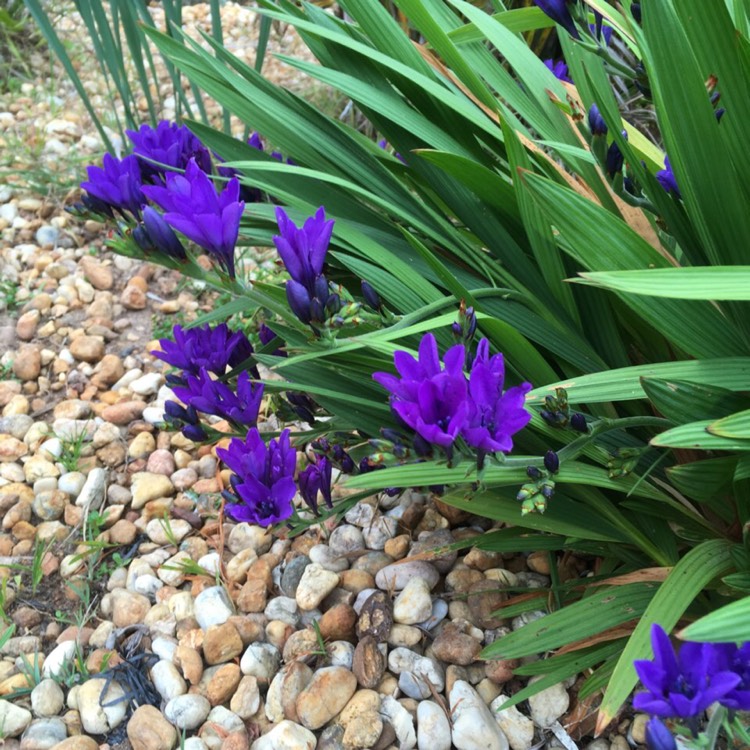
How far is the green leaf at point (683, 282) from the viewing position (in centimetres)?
94

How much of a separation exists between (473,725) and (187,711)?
492 millimetres

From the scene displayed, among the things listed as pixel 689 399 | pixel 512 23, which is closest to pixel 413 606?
pixel 689 399

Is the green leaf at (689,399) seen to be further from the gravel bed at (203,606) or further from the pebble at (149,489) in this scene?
the pebble at (149,489)

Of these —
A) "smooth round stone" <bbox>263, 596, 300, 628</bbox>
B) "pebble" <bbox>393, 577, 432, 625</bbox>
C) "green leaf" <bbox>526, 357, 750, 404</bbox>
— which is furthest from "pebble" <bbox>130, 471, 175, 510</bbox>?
"green leaf" <bbox>526, 357, 750, 404</bbox>

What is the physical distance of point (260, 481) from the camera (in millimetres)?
1262

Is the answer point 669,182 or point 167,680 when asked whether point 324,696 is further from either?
point 669,182

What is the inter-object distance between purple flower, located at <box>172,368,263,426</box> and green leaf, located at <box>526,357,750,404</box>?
19.5 inches

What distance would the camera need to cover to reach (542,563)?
5.05ft

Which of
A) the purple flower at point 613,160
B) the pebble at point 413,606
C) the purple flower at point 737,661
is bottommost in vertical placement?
the pebble at point 413,606

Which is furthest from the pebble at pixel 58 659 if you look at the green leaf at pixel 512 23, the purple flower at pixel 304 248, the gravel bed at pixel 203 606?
the green leaf at pixel 512 23

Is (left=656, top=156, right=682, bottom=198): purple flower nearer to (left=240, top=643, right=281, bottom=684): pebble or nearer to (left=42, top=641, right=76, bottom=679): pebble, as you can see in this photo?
(left=240, top=643, right=281, bottom=684): pebble

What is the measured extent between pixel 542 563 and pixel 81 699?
87cm

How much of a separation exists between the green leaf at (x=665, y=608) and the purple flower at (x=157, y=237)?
830mm

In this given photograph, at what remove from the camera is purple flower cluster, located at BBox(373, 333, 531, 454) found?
872 millimetres
